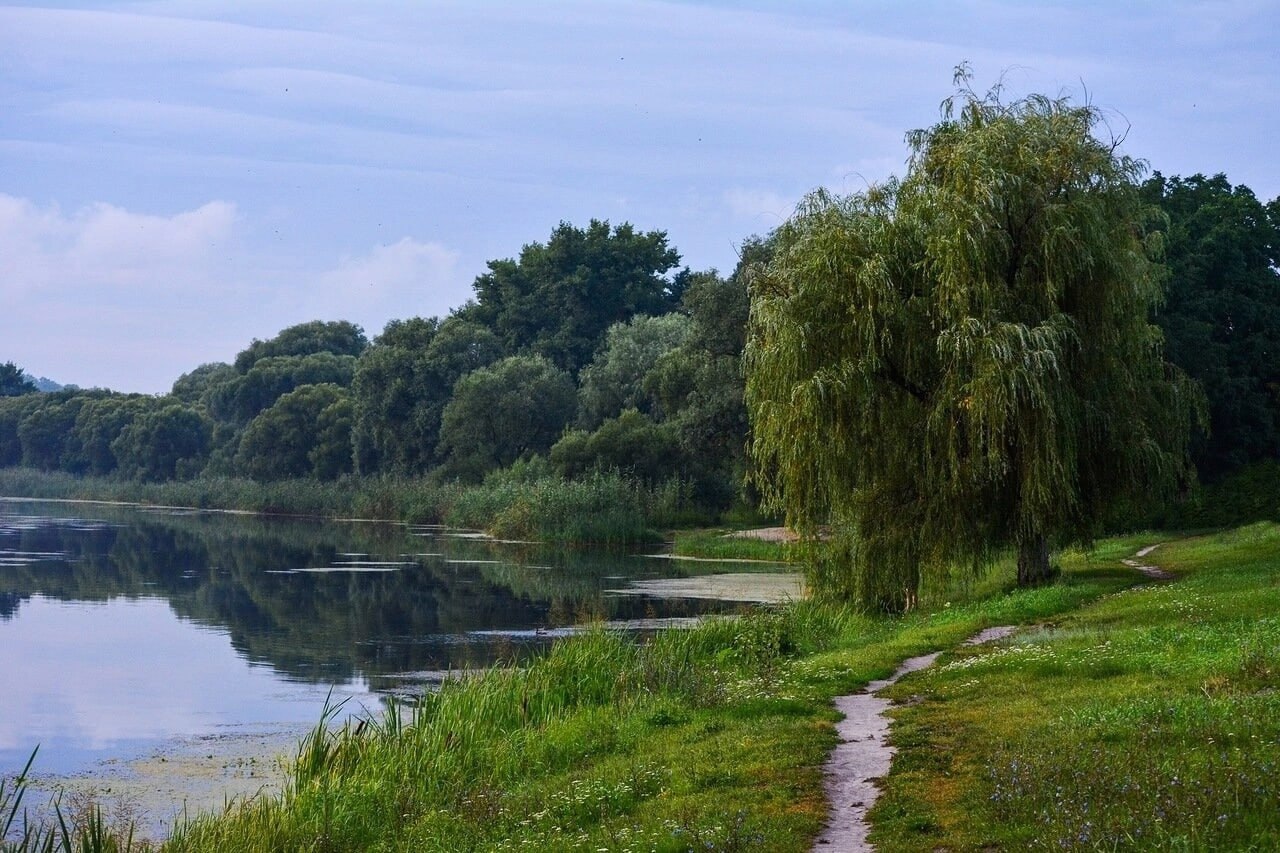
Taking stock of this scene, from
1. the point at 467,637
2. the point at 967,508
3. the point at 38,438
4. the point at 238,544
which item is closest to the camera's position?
the point at 967,508

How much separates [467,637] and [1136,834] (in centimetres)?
2557

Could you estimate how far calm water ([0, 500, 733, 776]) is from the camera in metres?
23.9

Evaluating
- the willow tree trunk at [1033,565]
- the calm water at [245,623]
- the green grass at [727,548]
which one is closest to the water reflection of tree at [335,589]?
the calm water at [245,623]

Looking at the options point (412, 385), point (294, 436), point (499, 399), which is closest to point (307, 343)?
point (294, 436)

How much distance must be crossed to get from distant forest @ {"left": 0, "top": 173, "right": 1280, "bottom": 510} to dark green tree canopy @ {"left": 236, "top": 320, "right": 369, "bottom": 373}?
237mm

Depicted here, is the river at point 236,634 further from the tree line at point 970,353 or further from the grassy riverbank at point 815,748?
the tree line at point 970,353

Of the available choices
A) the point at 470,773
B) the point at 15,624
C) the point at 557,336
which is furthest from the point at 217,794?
the point at 557,336

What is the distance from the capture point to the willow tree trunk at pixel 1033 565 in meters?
28.1

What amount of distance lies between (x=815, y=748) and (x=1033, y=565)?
16.7 m

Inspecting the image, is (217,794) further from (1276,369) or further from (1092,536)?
(1276,369)

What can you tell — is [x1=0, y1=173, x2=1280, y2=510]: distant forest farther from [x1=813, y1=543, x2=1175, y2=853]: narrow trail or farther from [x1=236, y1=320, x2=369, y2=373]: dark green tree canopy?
[x1=813, y1=543, x2=1175, y2=853]: narrow trail

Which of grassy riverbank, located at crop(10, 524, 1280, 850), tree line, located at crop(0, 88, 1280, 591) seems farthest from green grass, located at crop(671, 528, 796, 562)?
grassy riverbank, located at crop(10, 524, 1280, 850)

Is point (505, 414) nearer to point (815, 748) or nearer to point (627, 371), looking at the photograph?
point (627, 371)

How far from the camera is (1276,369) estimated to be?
184 ft
